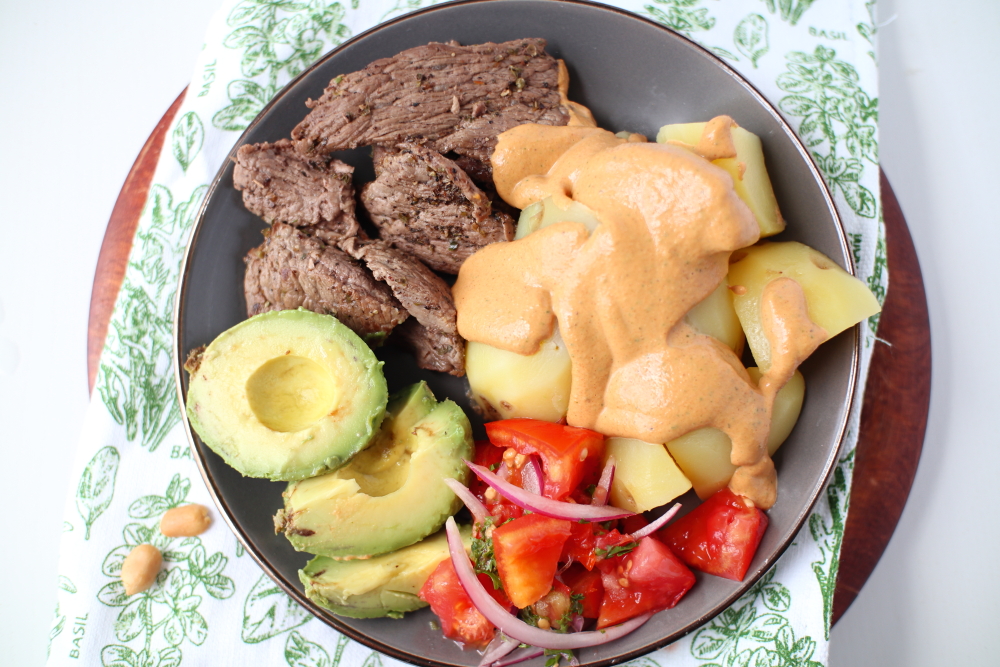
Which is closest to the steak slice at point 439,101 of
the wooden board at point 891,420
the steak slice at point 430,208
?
the steak slice at point 430,208

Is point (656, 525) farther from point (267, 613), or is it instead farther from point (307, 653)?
point (267, 613)

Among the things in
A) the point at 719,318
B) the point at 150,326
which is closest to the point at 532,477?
the point at 719,318

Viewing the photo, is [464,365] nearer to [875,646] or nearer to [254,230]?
[254,230]

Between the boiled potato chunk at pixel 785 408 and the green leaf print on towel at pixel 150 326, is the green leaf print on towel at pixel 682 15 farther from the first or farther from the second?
the green leaf print on towel at pixel 150 326

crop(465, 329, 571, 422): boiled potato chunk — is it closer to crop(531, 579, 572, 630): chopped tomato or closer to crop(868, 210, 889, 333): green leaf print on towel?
crop(531, 579, 572, 630): chopped tomato

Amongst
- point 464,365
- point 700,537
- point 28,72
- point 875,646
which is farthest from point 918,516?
point 28,72
